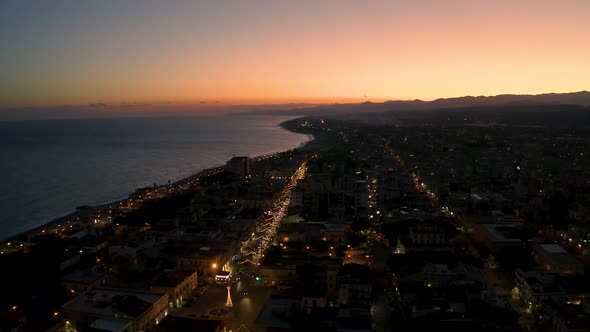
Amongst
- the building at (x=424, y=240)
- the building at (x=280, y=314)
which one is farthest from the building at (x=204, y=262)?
the building at (x=424, y=240)

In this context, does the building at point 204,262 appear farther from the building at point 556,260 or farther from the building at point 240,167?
the building at point 240,167

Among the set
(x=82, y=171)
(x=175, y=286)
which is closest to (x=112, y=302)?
(x=175, y=286)

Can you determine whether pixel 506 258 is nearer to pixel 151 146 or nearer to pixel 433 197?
pixel 433 197

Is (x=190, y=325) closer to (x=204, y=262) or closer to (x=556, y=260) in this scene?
(x=204, y=262)

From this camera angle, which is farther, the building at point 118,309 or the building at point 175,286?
the building at point 175,286

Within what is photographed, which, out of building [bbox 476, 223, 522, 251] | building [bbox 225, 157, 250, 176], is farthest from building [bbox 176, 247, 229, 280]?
building [bbox 225, 157, 250, 176]
